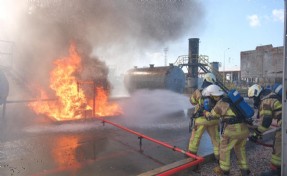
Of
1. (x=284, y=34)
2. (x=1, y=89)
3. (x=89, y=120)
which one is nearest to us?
(x=284, y=34)

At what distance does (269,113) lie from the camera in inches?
176

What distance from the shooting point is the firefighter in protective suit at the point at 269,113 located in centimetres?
447

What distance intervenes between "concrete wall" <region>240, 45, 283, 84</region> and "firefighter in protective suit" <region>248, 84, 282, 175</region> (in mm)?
30451

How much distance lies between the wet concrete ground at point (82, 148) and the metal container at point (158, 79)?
8248mm

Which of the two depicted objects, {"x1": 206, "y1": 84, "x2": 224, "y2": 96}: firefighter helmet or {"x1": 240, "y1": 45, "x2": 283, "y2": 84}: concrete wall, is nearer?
{"x1": 206, "y1": 84, "x2": 224, "y2": 96}: firefighter helmet

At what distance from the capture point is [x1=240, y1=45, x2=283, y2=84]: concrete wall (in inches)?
1332

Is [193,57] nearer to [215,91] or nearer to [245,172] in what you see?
[215,91]

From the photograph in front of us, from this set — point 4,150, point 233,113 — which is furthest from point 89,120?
point 233,113

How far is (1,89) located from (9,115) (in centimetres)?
243

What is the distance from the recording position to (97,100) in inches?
447

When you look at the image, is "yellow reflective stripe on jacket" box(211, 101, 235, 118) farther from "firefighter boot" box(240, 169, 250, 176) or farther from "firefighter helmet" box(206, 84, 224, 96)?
"firefighter boot" box(240, 169, 250, 176)

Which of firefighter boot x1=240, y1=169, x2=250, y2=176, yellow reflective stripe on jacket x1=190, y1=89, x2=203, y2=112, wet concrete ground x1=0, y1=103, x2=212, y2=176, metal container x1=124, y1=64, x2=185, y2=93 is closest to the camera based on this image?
Answer: firefighter boot x1=240, y1=169, x2=250, y2=176

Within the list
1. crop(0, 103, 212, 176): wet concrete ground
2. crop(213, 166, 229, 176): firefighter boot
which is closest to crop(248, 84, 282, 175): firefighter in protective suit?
crop(213, 166, 229, 176): firefighter boot

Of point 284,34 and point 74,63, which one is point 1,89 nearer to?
point 74,63
